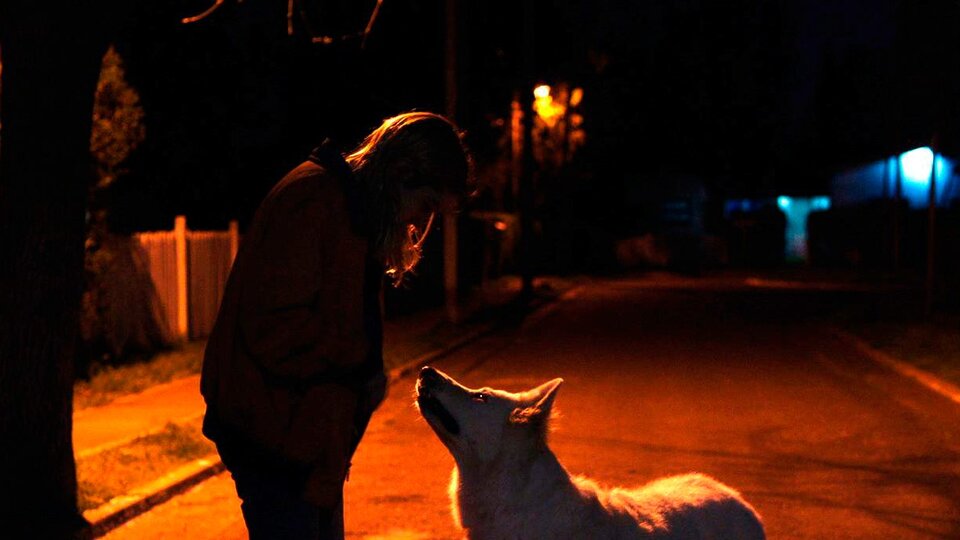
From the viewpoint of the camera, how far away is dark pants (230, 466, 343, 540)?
268 centimetres

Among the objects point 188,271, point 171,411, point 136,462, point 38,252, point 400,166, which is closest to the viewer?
point 400,166

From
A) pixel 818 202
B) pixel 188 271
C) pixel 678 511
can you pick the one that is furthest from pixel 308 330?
pixel 818 202

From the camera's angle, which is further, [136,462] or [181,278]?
[181,278]

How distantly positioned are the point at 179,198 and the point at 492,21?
12891mm

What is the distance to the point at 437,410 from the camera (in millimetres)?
3160

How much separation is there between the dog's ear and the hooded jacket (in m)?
0.69

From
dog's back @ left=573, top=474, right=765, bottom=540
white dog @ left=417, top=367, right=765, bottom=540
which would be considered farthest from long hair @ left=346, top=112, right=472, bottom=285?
dog's back @ left=573, top=474, right=765, bottom=540

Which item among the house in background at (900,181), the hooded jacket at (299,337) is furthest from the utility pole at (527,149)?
the hooded jacket at (299,337)

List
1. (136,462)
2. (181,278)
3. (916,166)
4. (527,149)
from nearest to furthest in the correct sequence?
(136,462), (181,278), (527,149), (916,166)

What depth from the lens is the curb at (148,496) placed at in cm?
661

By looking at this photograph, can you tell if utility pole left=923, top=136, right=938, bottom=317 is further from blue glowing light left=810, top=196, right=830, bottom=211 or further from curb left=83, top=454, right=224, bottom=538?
blue glowing light left=810, top=196, right=830, bottom=211

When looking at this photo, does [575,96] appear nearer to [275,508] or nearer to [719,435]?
[719,435]

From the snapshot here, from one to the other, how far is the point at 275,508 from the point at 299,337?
489 millimetres

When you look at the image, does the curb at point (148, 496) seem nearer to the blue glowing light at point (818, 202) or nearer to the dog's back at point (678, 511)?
the dog's back at point (678, 511)
